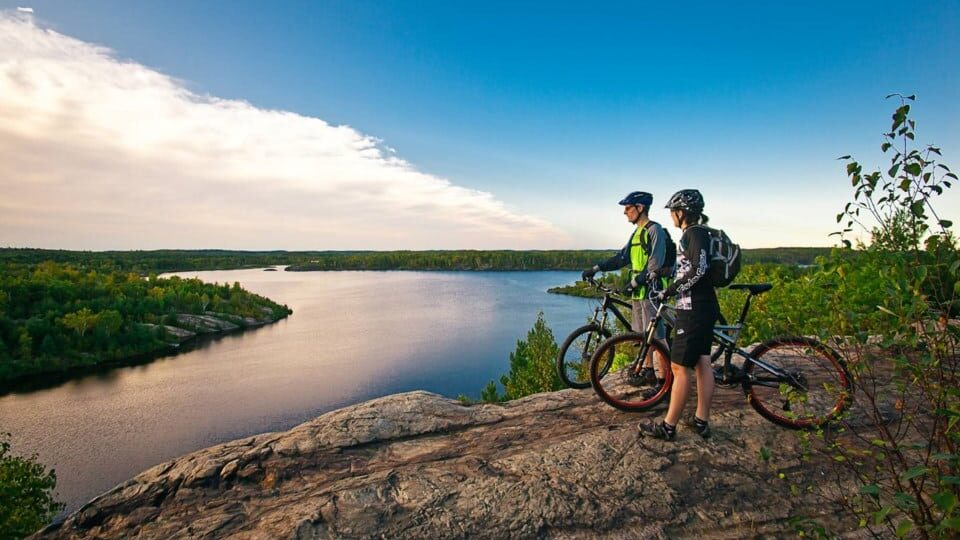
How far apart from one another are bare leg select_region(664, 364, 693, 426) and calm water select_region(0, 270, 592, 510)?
3483 cm

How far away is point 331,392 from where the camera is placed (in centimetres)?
4531

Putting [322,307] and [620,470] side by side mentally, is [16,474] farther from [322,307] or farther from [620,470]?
[322,307]

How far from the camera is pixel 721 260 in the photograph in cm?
471

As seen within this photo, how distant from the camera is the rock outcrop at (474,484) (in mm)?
4031

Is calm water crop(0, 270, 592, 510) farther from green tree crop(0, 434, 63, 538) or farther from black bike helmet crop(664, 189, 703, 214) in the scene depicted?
black bike helmet crop(664, 189, 703, 214)

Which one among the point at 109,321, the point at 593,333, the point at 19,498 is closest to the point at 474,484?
the point at 593,333

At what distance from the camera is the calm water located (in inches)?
→ 1378

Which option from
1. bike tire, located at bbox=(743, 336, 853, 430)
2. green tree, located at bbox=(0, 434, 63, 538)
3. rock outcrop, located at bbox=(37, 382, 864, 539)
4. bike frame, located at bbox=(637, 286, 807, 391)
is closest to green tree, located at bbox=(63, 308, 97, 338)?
green tree, located at bbox=(0, 434, 63, 538)

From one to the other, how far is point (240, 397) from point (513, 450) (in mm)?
47717

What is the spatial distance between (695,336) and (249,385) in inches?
2087

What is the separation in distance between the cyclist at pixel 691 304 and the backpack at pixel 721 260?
2.5 inches

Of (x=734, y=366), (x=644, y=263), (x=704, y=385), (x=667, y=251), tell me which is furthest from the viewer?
(x=644, y=263)

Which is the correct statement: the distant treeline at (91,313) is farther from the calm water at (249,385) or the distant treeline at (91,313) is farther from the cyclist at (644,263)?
the cyclist at (644,263)

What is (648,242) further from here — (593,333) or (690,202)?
(593,333)
